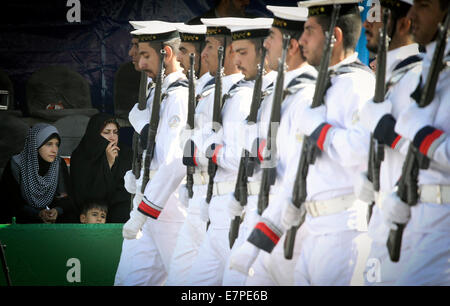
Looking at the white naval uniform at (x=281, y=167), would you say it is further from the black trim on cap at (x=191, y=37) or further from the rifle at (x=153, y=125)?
the black trim on cap at (x=191, y=37)

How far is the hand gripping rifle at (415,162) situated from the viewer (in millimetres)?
3922

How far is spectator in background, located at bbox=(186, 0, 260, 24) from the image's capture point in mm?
7447

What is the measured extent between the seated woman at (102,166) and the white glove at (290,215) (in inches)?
148

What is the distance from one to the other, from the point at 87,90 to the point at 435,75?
17.6 ft

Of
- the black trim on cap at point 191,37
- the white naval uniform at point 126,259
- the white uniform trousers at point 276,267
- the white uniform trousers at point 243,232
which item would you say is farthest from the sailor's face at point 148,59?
the white uniform trousers at point 276,267

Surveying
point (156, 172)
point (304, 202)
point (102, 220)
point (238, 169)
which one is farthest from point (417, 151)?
point (102, 220)

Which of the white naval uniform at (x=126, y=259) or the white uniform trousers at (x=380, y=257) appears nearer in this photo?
the white uniform trousers at (x=380, y=257)

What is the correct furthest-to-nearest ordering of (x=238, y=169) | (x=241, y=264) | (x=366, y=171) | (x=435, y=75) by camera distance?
(x=238, y=169) < (x=241, y=264) < (x=366, y=171) < (x=435, y=75)

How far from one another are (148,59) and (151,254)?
1.52 meters

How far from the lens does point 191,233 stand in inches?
251

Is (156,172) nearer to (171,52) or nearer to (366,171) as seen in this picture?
(171,52)

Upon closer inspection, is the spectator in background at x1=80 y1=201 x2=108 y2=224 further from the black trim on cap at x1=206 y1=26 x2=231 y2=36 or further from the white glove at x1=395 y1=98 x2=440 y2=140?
the white glove at x1=395 y1=98 x2=440 y2=140

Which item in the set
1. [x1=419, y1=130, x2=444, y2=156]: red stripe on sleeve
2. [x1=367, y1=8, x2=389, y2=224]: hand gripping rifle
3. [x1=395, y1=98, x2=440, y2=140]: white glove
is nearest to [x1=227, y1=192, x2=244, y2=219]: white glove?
[x1=367, y1=8, x2=389, y2=224]: hand gripping rifle

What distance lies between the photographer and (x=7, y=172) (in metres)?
8.57
